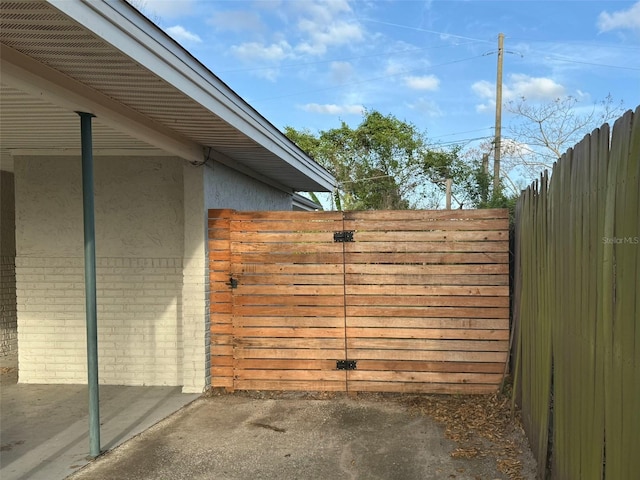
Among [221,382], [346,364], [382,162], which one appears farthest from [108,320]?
[382,162]

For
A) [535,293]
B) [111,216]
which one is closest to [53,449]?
[111,216]

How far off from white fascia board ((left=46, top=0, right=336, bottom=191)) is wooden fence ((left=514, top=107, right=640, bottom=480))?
2414 millimetres

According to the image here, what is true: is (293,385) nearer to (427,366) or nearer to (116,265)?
(427,366)

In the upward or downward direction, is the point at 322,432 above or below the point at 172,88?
below

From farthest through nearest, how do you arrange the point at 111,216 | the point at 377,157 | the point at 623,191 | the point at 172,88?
the point at 377,157, the point at 111,216, the point at 172,88, the point at 623,191

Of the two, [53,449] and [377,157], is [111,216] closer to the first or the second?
[53,449]

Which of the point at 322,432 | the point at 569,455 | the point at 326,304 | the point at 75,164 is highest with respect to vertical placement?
the point at 75,164

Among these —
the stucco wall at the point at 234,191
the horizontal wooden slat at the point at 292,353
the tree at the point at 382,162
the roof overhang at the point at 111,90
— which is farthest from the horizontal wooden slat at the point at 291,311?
the tree at the point at 382,162

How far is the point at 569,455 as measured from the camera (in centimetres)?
258

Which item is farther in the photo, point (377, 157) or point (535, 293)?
point (377, 157)

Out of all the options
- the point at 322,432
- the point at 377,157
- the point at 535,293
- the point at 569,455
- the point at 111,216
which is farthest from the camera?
the point at 377,157

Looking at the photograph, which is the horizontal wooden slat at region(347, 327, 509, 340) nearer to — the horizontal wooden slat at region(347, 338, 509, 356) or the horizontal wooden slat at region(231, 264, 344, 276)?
the horizontal wooden slat at region(347, 338, 509, 356)

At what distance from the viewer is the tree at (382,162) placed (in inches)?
852

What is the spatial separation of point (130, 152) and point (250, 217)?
157cm
